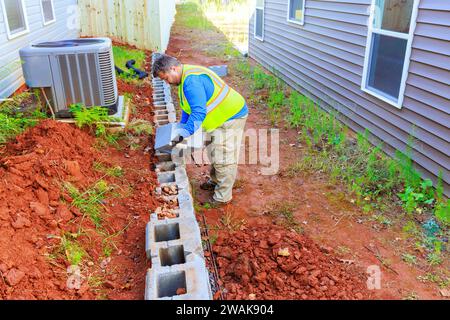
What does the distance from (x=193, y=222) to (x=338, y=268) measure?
3.95 ft

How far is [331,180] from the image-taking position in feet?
15.0

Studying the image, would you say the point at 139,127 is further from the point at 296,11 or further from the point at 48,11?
the point at 48,11

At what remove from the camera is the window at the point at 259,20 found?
411 inches

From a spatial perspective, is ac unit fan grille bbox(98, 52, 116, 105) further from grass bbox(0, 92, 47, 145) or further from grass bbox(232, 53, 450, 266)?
grass bbox(232, 53, 450, 266)

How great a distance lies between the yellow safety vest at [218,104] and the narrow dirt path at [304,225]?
93 cm

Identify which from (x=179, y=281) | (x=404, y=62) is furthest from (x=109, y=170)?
(x=404, y=62)

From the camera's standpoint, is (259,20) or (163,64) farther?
(259,20)

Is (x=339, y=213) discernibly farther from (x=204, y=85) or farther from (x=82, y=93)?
(x=82, y=93)

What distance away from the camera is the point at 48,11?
27.9ft

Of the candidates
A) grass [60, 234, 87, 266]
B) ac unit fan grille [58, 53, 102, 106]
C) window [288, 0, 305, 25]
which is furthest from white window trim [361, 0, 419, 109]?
grass [60, 234, 87, 266]

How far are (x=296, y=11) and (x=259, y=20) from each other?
268cm

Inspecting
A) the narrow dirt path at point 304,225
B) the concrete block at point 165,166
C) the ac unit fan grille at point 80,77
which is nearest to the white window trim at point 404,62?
the narrow dirt path at point 304,225

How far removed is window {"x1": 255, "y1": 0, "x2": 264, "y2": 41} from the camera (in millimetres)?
10445

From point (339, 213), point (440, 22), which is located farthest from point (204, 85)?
point (440, 22)
